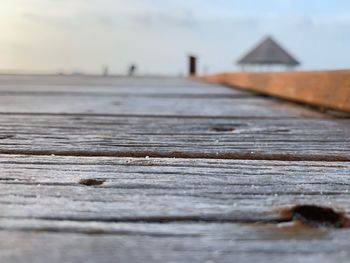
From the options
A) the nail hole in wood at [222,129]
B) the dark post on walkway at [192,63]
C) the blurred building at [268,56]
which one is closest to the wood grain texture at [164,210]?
the nail hole in wood at [222,129]

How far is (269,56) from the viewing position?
13859 millimetres

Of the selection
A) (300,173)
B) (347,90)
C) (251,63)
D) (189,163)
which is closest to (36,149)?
(189,163)

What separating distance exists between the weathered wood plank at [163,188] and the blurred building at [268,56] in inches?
524

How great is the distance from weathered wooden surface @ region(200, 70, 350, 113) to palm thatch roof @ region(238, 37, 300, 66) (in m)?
12.2

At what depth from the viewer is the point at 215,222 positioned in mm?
310

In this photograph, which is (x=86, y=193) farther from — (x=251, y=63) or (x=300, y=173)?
(x=251, y=63)

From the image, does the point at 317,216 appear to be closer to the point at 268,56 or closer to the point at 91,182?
the point at 91,182

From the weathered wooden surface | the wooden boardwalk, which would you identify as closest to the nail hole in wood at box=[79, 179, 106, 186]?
the wooden boardwalk

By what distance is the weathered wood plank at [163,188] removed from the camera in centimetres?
32

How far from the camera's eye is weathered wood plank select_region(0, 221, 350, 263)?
259 mm

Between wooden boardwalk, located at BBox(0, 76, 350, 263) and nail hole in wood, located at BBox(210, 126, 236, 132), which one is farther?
nail hole in wood, located at BBox(210, 126, 236, 132)

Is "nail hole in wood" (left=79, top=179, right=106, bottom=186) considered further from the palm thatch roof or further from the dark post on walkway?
the palm thatch roof

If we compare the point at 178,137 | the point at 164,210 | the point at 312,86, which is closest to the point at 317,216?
the point at 164,210

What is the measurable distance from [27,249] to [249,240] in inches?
4.9
